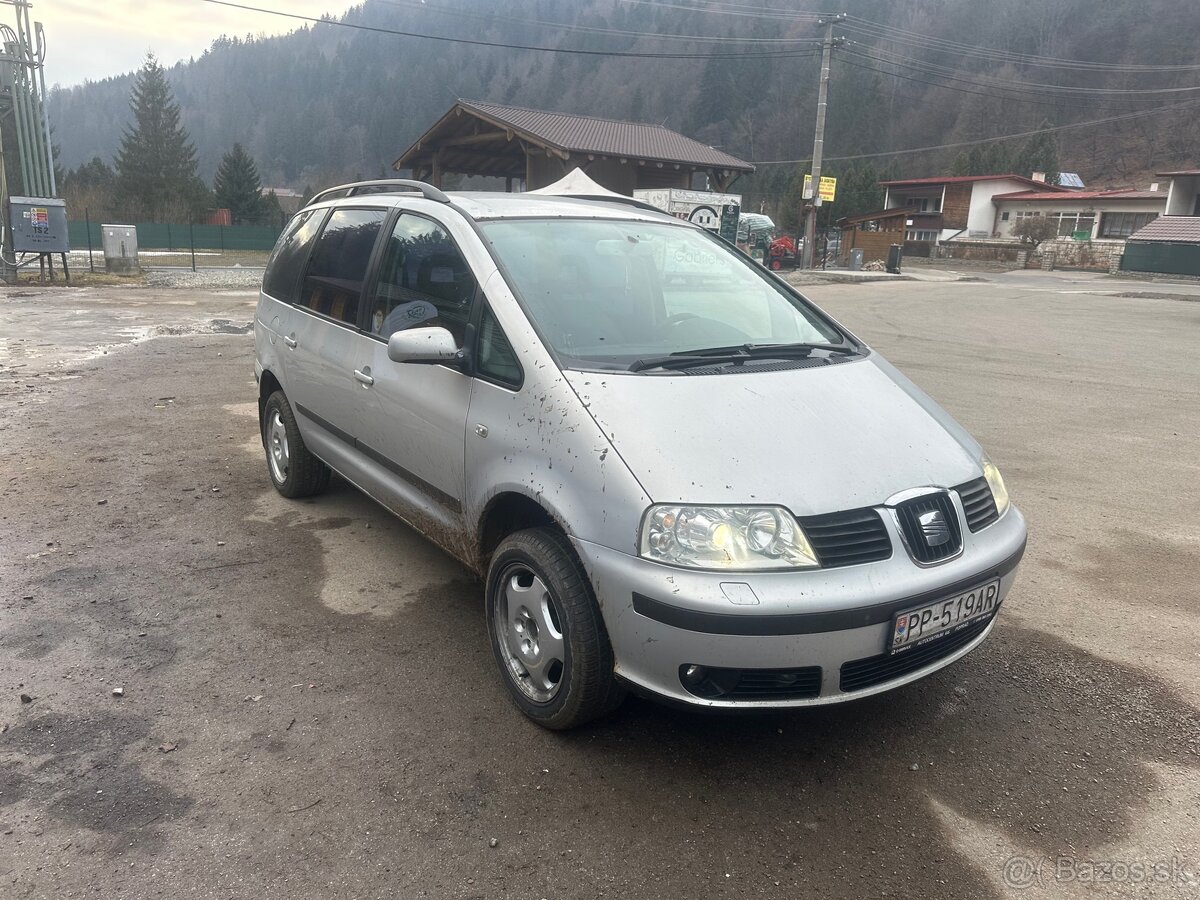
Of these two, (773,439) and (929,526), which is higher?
(773,439)

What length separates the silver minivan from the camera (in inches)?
97.7

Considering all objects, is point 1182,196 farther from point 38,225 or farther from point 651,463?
point 651,463

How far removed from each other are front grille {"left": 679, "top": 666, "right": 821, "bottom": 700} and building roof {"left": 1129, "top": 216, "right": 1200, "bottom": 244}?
134ft

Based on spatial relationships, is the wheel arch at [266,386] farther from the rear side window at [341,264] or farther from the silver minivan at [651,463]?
the silver minivan at [651,463]

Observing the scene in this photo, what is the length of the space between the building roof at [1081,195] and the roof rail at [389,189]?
5787cm

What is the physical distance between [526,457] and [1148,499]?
472 cm

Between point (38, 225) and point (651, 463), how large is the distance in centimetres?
2112

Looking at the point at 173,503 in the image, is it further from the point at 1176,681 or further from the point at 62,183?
the point at 62,183

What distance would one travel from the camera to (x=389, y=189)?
14.5ft

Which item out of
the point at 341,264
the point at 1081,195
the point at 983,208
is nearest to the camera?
the point at 341,264

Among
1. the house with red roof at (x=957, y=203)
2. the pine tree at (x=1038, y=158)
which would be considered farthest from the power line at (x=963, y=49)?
the house with red roof at (x=957, y=203)

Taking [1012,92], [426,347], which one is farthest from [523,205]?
[1012,92]

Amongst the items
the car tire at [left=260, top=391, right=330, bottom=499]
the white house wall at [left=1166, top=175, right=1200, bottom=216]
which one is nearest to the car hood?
the car tire at [left=260, top=391, right=330, bottom=499]

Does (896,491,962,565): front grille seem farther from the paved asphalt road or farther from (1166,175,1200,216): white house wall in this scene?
(1166,175,1200,216): white house wall
